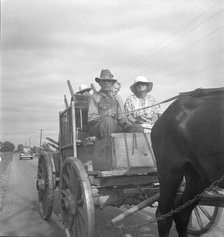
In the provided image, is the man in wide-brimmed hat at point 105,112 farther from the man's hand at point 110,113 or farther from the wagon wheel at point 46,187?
the wagon wheel at point 46,187

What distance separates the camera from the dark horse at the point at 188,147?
11.7 feet

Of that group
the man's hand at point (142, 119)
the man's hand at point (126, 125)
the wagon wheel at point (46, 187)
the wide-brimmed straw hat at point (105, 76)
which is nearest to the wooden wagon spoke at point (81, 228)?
the man's hand at point (126, 125)

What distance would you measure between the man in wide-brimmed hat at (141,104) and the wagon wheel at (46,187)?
73.7 inches

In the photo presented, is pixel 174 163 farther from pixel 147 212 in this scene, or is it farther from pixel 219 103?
pixel 147 212

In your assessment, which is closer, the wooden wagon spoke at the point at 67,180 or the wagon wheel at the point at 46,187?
the wooden wagon spoke at the point at 67,180

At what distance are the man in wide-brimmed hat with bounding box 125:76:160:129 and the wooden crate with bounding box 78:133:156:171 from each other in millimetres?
706

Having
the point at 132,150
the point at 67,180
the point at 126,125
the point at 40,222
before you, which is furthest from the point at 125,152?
the point at 40,222

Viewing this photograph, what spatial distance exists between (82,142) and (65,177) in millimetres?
655

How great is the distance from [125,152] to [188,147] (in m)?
1.15

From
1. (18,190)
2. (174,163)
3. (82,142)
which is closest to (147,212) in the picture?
(82,142)

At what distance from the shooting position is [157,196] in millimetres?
4645

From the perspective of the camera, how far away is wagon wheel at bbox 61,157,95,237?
170 inches

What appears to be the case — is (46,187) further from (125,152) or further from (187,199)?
(187,199)

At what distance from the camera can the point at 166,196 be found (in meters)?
4.28
